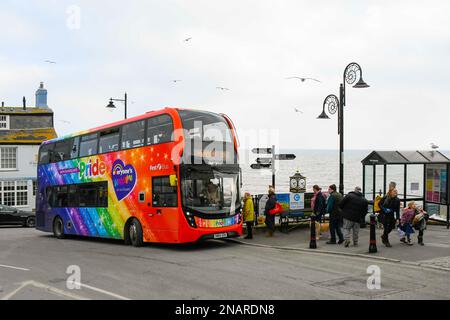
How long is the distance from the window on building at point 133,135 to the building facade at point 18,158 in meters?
27.6

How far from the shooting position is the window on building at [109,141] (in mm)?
17766

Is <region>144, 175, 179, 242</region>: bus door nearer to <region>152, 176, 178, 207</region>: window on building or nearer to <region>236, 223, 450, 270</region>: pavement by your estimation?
<region>152, 176, 178, 207</region>: window on building

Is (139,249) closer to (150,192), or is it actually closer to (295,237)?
(150,192)

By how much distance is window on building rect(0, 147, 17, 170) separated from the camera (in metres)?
42.0

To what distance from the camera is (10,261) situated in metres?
14.0

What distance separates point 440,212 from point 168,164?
41.2 feet

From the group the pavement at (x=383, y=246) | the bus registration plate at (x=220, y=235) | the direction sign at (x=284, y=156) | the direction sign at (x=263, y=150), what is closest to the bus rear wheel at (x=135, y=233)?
the bus registration plate at (x=220, y=235)

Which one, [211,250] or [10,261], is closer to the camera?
[10,261]

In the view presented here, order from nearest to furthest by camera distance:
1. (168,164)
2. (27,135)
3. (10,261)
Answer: (10,261), (168,164), (27,135)

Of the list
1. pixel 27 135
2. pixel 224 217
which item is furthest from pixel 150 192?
pixel 27 135

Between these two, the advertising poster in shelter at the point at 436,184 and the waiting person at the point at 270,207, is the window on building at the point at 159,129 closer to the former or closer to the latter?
the waiting person at the point at 270,207

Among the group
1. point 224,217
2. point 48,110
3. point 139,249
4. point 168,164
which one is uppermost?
point 48,110

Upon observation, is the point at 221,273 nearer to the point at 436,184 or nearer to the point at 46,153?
the point at 436,184

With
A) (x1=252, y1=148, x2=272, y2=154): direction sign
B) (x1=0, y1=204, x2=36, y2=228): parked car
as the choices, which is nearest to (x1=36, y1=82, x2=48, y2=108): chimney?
(x1=0, y1=204, x2=36, y2=228): parked car
